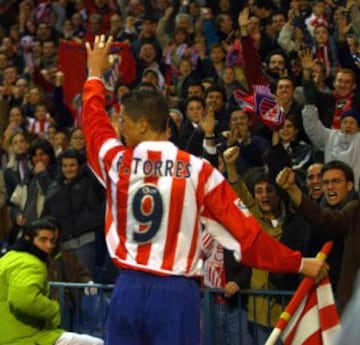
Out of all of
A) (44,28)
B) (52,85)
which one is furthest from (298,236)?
(44,28)

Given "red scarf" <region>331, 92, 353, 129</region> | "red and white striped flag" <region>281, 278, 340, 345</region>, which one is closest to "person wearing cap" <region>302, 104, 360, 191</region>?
"red scarf" <region>331, 92, 353, 129</region>

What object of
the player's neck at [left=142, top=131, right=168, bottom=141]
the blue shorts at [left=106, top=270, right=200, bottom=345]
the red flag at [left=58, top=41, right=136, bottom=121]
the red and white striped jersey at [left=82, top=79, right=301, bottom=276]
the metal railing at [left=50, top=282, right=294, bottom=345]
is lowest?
the metal railing at [left=50, top=282, right=294, bottom=345]

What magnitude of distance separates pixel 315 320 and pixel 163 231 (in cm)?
150

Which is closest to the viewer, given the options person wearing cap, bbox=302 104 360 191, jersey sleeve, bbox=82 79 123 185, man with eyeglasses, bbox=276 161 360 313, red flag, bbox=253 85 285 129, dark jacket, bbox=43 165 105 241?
jersey sleeve, bbox=82 79 123 185

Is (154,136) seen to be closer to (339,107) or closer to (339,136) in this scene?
(339,136)

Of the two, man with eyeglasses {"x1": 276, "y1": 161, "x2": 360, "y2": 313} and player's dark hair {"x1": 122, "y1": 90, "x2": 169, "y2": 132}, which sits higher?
player's dark hair {"x1": 122, "y1": 90, "x2": 169, "y2": 132}

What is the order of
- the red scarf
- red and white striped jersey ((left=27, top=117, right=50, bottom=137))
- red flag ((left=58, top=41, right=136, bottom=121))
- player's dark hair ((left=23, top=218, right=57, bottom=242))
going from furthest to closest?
1. red flag ((left=58, top=41, right=136, bottom=121))
2. red and white striped jersey ((left=27, top=117, right=50, bottom=137))
3. the red scarf
4. player's dark hair ((left=23, top=218, right=57, bottom=242))

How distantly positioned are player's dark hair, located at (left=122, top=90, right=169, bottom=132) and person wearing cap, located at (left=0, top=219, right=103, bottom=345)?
2704 mm

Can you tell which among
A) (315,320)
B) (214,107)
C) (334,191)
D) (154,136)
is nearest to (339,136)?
(214,107)

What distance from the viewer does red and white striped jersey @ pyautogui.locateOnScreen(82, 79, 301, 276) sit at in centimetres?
684

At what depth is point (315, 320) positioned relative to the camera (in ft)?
25.8

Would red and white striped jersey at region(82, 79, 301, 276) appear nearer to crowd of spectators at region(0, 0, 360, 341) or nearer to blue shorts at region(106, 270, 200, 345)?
blue shorts at region(106, 270, 200, 345)

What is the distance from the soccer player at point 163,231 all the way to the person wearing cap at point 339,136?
417 cm

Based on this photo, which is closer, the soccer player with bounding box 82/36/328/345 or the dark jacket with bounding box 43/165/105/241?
the soccer player with bounding box 82/36/328/345
